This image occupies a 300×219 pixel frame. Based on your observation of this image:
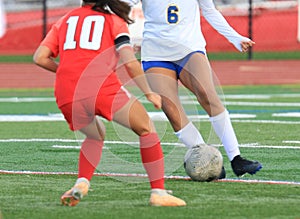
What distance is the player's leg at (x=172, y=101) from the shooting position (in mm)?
8648

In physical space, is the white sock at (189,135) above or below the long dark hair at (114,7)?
below

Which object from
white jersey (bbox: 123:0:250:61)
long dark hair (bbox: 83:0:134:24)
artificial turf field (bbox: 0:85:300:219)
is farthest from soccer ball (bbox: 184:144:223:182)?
long dark hair (bbox: 83:0:134:24)

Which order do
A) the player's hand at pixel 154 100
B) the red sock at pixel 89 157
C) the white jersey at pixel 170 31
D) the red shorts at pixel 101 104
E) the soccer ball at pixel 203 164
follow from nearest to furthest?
the player's hand at pixel 154 100 → the red shorts at pixel 101 104 → the red sock at pixel 89 157 → the soccer ball at pixel 203 164 → the white jersey at pixel 170 31

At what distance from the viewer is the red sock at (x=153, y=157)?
6992 millimetres

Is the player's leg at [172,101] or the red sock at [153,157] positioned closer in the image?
the red sock at [153,157]

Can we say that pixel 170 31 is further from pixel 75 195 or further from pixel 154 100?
pixel 75 195

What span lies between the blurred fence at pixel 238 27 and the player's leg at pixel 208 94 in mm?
21393

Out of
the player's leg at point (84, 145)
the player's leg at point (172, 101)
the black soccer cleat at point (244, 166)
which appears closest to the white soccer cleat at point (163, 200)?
the player's leg at point (84, 145)

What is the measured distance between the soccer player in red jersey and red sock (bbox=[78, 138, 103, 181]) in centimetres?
18

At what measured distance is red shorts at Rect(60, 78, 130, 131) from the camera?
691 cm

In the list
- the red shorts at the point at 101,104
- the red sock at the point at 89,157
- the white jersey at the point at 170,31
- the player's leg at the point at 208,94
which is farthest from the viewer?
the white jersey at the point at 170,31

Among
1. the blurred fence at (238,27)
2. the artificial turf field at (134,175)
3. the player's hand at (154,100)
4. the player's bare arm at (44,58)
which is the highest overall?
the player's bare arm at (44,58)

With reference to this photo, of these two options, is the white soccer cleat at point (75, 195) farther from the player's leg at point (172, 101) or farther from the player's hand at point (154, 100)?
the player's leg at point (172, 101)

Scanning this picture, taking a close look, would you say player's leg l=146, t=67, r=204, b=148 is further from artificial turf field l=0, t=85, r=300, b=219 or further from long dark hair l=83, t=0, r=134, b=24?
long dark hair l=83, t=0, r=134, b=24
